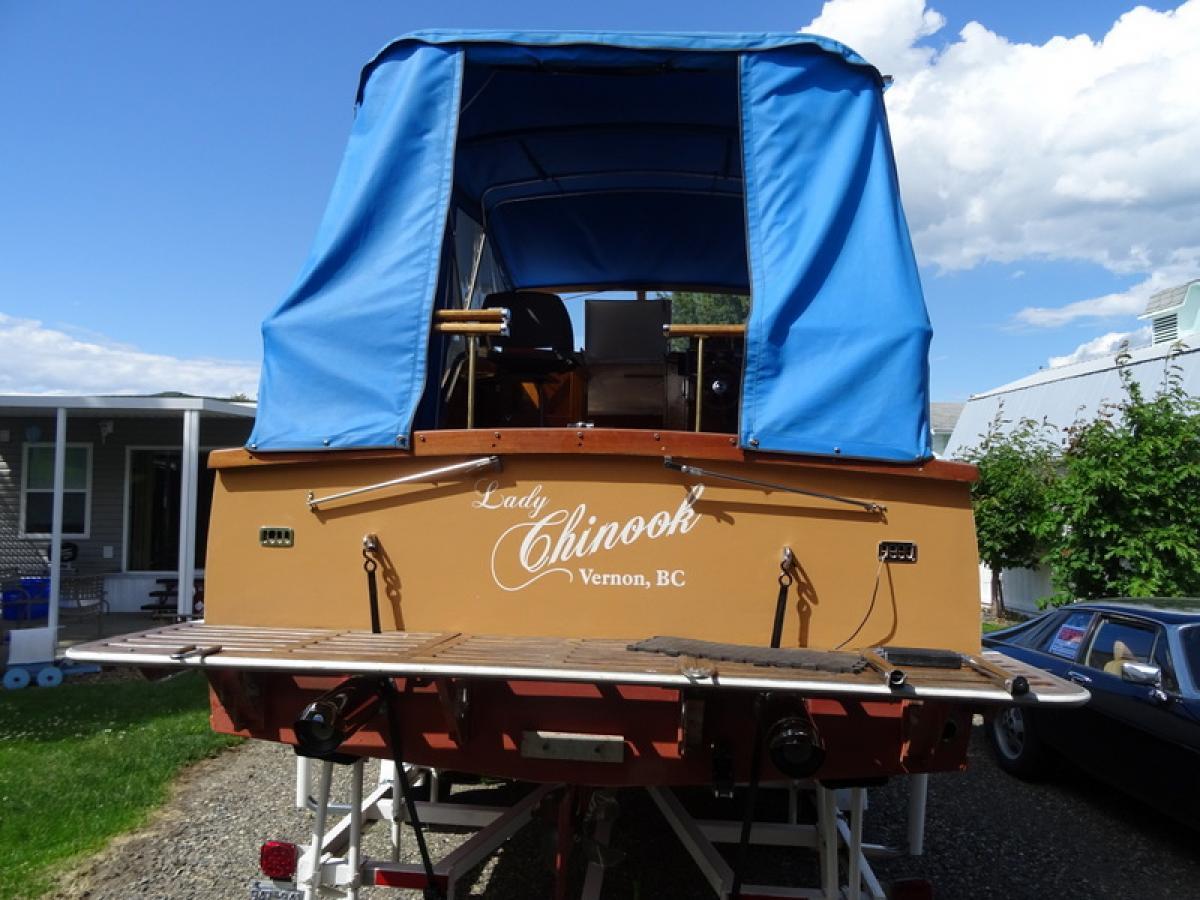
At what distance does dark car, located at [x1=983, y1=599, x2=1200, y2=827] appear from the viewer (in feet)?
17.4

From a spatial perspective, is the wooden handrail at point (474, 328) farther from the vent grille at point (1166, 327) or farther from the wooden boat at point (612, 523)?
the vent grille at point (1166, 327)

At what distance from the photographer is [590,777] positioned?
289 centimetres

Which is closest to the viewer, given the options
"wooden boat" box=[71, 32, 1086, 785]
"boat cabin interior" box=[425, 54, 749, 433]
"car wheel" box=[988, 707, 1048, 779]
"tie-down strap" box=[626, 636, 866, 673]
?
"tie-down strap" box=[626, 636, 866, 673]

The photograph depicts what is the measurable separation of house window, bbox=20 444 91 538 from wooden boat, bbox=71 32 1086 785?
12791 mm

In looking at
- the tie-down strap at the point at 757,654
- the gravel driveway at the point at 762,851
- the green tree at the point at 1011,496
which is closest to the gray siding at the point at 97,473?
the gravel driveway at the point at 762,851

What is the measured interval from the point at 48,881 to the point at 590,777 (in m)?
3.45

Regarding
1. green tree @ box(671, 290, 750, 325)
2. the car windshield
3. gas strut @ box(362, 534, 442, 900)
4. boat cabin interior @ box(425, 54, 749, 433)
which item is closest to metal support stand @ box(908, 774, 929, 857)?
boat cabin interior @ box(425, 54, 749, 433)

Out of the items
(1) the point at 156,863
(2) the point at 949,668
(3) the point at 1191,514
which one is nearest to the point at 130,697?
(1) the point at 156,863

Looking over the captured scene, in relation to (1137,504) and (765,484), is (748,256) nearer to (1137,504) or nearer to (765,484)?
(765,484)

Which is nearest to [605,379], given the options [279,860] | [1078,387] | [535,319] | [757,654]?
[535,319]

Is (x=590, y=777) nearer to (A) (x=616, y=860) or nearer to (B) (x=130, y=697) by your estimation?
(A) (x=616, y=860)

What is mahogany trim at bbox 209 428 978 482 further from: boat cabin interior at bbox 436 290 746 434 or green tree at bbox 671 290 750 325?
green tree at bbox 671 290 750 325

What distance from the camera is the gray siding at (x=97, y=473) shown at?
47.2 feet

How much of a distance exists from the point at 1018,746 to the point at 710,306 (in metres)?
4.76
